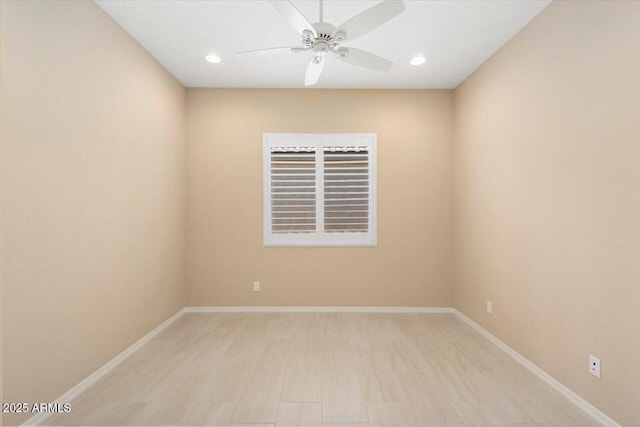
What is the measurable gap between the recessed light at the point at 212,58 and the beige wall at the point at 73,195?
554mm

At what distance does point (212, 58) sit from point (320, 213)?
6.83 feet

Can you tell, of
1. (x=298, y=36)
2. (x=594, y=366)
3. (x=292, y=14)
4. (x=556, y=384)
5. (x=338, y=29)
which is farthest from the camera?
(x=298, y=36)

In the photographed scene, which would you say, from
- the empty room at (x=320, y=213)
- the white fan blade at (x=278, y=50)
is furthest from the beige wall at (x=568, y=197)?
the white fan blade at (x=278, y=50)

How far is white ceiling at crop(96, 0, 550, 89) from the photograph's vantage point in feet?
7.77

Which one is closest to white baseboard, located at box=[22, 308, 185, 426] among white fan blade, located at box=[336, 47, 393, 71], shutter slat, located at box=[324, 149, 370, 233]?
shutter slat, located at box=[324, 149, 370, 233]

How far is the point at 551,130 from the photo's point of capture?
2322 mm

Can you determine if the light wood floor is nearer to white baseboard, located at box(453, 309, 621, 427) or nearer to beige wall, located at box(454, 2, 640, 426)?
white baseboard, located at box(453, 309, 621, 427)

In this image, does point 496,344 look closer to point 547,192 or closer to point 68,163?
point 547,192

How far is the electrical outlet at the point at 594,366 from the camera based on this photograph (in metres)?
1.93

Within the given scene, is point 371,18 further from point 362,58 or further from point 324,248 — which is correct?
point 324,248

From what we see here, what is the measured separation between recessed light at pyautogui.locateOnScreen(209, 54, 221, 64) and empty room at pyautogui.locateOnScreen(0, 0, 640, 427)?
23 mm

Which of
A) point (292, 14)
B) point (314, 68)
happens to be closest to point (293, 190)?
point (314, 68)

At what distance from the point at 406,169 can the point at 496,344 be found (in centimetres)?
215

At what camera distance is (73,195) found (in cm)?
213
